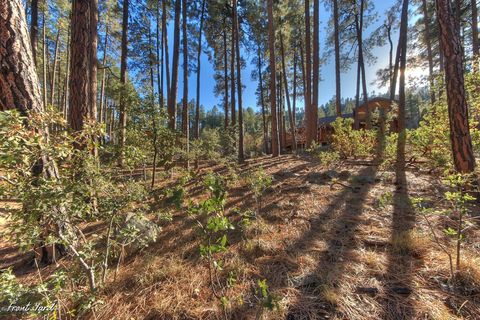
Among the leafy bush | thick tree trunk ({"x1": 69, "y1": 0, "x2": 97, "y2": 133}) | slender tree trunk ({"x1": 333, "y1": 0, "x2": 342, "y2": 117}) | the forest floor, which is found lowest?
the forest floor

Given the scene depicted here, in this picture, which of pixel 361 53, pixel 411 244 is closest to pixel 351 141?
pixel 411 244

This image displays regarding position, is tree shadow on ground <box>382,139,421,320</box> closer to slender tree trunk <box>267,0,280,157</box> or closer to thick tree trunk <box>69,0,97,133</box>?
thick tree trunk <box>69,0,97,133</box>

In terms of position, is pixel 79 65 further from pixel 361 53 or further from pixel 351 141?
pixel 361 53

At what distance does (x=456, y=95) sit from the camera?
11.3 ft

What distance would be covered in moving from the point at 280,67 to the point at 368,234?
13465 mm

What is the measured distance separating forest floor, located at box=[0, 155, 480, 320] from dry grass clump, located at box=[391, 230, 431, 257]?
0.4 inches

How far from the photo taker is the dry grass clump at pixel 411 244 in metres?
2.33

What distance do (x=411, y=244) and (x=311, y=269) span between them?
1.30m

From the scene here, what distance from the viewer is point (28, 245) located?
142 centimetres

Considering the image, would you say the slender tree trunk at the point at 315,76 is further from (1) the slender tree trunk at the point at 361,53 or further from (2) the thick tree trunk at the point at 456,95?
(2) the thick tree trunk at the point at 456,95

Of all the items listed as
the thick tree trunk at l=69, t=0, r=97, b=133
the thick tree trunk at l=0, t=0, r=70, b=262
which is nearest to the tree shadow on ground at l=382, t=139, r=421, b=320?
the thick tree trunk at l=0, t=0, r=70, b=262

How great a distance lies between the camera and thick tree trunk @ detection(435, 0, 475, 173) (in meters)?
3.41

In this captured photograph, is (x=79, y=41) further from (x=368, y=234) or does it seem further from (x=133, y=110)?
(x=368, y=234)

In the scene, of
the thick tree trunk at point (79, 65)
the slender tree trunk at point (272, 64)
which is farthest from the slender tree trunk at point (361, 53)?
the thick tree trunk at point (79, 65)
